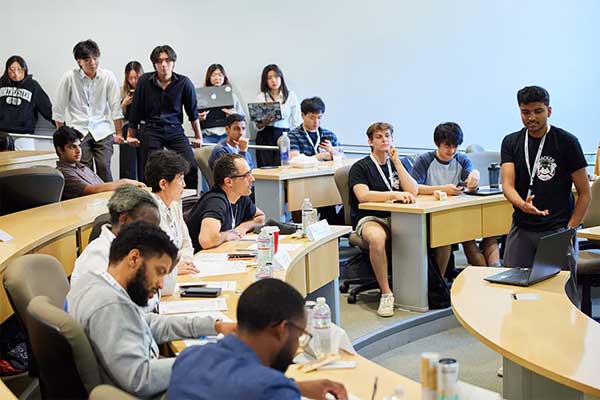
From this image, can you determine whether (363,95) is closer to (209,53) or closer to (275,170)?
(209,53)

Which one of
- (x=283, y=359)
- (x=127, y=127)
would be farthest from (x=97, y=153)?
(x=283, y=359)

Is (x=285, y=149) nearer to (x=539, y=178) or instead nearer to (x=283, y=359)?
(x=539, y=178)

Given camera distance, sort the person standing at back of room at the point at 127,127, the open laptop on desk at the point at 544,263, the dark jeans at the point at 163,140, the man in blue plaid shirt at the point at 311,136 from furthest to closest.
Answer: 1. the person standing at back of room at the point at 127,127
2. the man in blue plaid shirt at the point at 311,136
3. the dark jeans at the point at 163,140
4. the open laptop on desk at the point at 544,263

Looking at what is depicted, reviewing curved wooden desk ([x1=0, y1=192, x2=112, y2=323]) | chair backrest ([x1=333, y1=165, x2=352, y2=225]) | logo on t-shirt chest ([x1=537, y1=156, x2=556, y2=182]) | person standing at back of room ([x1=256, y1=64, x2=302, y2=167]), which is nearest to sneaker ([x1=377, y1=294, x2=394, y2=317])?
chair backrest ([x1=333, y1=165, x2=352, y2=225])

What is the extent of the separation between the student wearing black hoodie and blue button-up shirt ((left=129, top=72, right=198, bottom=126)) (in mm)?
1509

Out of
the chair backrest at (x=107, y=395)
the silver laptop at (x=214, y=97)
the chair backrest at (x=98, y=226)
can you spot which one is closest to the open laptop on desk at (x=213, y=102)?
the silver laptop at (x=214, y=97)

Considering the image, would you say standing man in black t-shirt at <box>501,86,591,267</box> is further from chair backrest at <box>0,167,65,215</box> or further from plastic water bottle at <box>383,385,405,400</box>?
chair backrest at <box>0,167,65,215</box>

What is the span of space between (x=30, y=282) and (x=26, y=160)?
2763 mm

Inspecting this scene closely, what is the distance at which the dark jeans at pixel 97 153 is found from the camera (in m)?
7.07

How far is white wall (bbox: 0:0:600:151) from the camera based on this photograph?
873cm

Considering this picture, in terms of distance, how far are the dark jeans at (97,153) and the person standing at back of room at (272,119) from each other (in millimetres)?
1637

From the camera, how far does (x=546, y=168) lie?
4.11 metres

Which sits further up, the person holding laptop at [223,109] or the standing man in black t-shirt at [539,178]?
the person holding laptop at [223,109]

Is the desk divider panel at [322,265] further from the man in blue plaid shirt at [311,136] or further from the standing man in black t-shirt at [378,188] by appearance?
the man in blue plaid shirt at [311,136]
